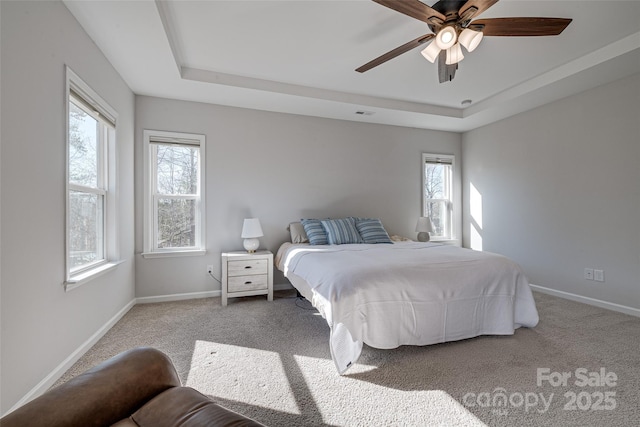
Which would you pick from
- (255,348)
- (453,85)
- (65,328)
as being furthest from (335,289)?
(453,85)

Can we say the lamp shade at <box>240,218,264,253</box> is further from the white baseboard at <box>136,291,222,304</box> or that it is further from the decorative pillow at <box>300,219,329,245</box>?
the white baseboard at <box>136,291,222,304</box>

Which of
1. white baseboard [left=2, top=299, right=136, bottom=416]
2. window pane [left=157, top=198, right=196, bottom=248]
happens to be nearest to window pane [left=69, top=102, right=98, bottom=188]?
window pane [left=157, top=198, right=196, bottom=248]

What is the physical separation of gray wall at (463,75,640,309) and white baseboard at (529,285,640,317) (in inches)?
1.8

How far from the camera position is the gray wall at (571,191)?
3094 mm

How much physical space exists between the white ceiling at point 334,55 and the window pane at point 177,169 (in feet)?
2.11

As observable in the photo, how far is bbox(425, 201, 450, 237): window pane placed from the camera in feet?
16.7

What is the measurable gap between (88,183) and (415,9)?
9.20ft

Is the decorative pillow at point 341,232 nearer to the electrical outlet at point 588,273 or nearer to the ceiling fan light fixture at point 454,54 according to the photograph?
the ceiling fan light fixture at point 454,54

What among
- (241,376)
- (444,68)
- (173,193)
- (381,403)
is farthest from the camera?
(173,193)

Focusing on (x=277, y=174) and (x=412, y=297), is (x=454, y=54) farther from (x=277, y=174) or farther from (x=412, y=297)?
(x=277, y=174)

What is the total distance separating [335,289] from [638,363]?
2.17 meters

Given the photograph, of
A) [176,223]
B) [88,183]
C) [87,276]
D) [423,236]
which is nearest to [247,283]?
[176,223]

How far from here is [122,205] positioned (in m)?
3.08

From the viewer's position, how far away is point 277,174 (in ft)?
13.4
